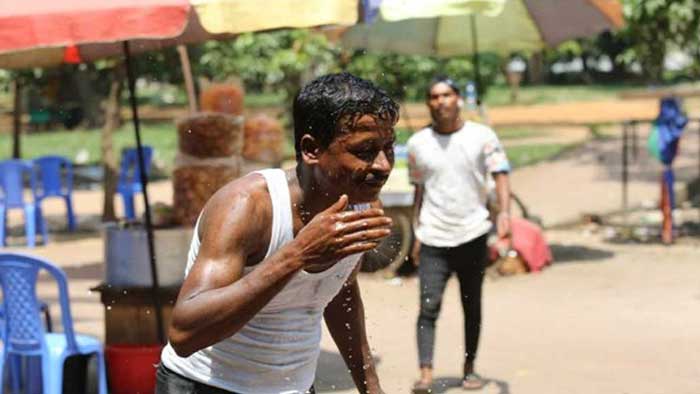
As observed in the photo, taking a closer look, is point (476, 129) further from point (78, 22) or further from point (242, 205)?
point (242, 205)

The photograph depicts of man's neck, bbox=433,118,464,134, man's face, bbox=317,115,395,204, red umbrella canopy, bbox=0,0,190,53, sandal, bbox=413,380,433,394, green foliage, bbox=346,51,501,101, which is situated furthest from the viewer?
green foliage, bbox=346,51,501,101

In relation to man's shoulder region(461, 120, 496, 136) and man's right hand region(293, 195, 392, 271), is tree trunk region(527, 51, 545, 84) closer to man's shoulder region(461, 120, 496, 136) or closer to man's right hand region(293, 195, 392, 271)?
man's shoulder region(461, 120, 496, 136)

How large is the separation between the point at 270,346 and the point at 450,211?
3.99 m

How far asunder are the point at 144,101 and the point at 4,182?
114 ft

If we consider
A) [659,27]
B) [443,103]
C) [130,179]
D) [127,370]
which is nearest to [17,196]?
→ [130,179]

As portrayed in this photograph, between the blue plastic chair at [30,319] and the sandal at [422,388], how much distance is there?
1.78m

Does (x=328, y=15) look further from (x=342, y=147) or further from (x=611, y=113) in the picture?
(x=611, y=113)

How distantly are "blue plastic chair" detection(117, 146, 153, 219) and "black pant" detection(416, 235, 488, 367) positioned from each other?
7.67 metres

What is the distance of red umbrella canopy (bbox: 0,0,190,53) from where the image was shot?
6195 mm

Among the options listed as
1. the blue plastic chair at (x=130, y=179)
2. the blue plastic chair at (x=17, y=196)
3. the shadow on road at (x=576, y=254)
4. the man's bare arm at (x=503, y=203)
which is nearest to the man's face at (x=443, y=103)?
the man's bare arm at (x=503, y=203)

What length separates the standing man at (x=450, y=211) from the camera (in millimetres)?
7027

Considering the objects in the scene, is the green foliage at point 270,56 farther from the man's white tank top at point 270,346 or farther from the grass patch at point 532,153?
the man's white tank top at point 270,346

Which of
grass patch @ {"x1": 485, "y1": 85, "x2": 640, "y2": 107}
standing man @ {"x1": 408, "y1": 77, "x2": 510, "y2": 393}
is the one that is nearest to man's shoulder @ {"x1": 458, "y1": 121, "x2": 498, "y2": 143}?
standing man @ {"x1": 408, "y1": 77, "x2": 510, "y2": 393}

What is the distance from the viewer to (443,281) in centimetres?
705
